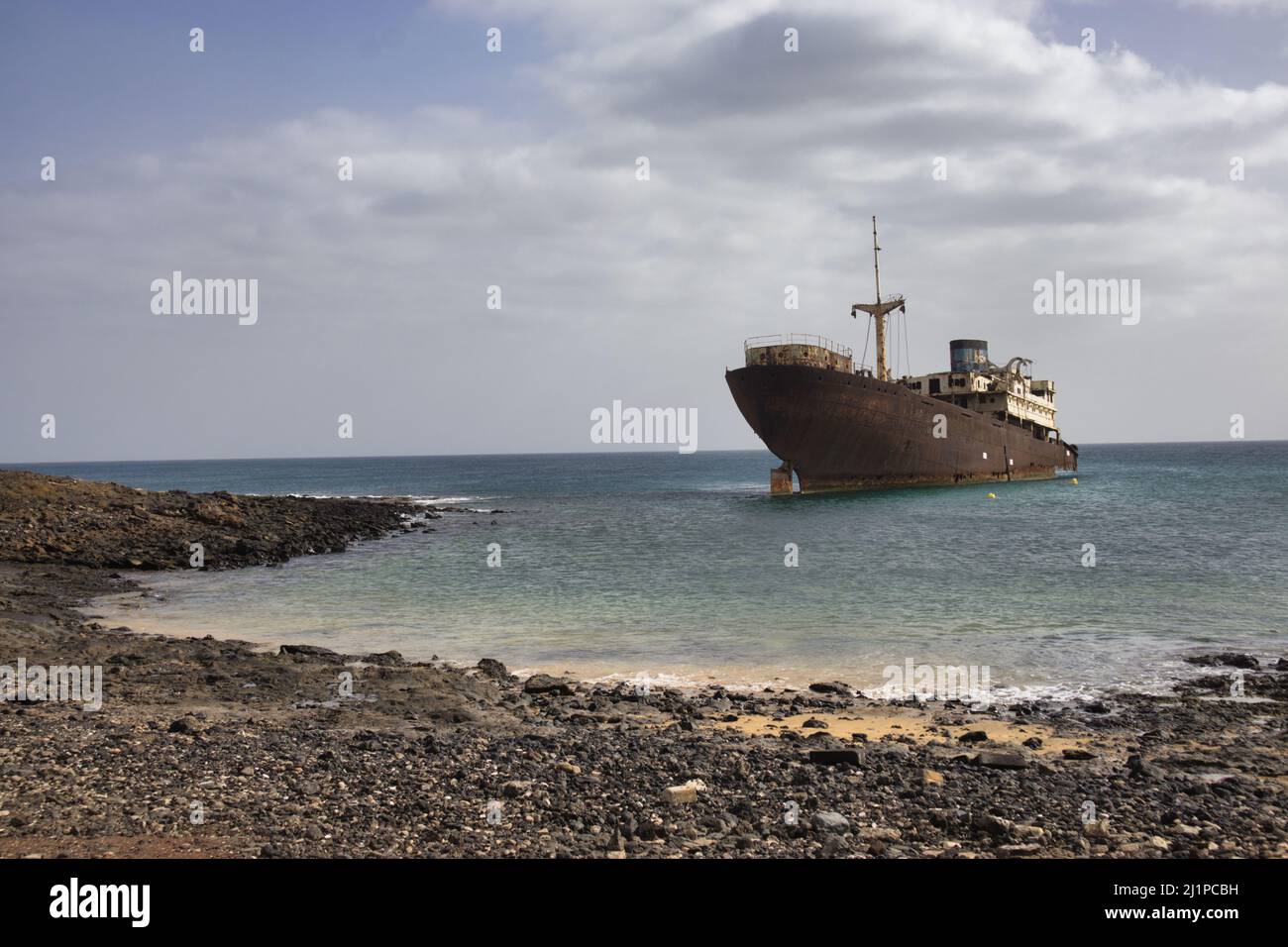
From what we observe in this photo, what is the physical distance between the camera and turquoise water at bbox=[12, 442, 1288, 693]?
16.0m

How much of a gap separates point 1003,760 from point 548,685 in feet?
22.6

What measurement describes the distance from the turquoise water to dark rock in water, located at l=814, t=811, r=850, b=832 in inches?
280

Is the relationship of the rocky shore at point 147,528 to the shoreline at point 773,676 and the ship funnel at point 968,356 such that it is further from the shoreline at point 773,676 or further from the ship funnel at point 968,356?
the ship funnel at point 968,356

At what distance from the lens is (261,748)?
8.77m

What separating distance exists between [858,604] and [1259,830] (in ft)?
47.1

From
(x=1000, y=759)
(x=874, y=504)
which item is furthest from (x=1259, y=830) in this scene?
(x=874, y=504)

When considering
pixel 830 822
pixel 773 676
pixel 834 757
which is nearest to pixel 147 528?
pixel 773 676

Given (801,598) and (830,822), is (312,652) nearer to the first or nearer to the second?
(830,822)

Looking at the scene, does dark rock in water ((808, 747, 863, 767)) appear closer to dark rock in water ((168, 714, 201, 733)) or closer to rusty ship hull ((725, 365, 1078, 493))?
dark rock in water ((168, 714, 201, 733))

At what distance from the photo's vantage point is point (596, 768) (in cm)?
852

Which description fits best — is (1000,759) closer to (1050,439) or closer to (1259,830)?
(1259,830)

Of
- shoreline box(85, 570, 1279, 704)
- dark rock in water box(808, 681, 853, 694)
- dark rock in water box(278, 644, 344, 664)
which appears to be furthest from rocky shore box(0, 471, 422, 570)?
dark rock in water box(808, 681, 853, 694)

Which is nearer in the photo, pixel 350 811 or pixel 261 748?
pixel 350 811
